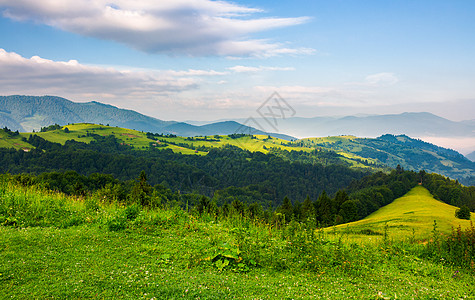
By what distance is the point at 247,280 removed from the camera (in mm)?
6527

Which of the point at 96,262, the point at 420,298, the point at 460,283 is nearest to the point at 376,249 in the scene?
the point at 460,283

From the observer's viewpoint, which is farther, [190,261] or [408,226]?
[408,226]

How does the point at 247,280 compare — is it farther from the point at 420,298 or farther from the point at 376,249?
the point at 376,249

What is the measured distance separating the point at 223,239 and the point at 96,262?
151 inches

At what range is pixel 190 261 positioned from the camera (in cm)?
740

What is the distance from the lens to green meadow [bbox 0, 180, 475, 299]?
588 cm

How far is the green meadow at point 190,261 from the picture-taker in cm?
588

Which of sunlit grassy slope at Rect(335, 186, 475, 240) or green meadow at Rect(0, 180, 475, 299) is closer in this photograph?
green meadow at Rect(0, 180, 475, 299)

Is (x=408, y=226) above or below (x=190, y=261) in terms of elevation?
below

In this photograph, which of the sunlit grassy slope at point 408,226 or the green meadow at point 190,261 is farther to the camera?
the sunlit grassy slope at point 408,226

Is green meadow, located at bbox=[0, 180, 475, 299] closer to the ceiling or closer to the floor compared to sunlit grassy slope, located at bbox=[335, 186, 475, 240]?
closer to the ceiling

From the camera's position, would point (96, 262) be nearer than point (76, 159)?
Yes

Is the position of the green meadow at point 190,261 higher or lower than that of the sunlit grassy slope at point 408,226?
higher

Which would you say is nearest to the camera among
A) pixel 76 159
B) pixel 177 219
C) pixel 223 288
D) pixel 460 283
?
pixel 223 288
